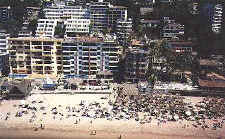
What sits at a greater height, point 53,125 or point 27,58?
point 27,58

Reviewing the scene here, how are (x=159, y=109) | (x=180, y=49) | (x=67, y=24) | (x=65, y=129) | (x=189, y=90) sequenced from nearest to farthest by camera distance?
1. (x=65, y=129)
2. (x=159, y=109)
3. (x=189, y=90)
4. (x=180, y=49)
5. (x=67, y=24)

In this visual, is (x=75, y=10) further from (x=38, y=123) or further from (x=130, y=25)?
(x=38, y=123)

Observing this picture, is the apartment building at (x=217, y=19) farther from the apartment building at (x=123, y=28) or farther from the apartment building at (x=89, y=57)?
the apartment building at (x=89, y=57)

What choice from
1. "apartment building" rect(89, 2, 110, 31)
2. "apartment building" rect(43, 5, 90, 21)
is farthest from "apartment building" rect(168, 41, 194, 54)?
"apartment building" rect(43, 5, 90, 21)

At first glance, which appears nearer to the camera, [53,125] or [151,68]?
[53,125]

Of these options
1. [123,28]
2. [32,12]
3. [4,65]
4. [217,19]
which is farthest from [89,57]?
[217,19]

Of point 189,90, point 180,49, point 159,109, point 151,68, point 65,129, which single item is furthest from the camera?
point 180,49

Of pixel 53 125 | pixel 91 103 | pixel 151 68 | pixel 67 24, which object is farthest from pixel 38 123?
pixel 67 24

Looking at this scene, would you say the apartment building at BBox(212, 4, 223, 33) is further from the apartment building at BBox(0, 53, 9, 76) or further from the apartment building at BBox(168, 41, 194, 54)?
the apartment building at BBox(0, 53, 9, 76)
